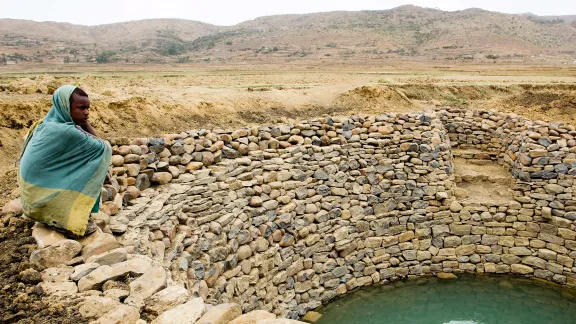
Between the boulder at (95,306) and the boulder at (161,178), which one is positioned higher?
the boulder at (161,178)

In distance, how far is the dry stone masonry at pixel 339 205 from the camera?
18.2ft

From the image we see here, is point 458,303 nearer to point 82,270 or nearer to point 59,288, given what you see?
point 82,270

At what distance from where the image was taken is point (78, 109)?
13.3 ft

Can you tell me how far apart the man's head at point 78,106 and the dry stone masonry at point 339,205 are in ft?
3.23

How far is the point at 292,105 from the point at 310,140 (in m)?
2.21

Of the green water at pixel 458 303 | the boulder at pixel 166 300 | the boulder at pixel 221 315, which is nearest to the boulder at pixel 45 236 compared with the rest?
the boulder at pixel 166 300

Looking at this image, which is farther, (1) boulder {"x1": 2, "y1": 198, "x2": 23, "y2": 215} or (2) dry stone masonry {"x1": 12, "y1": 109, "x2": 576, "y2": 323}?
(2) dry stone masonry {"x1": 12, "y1": 109, "x2": 576, "y2": 323}

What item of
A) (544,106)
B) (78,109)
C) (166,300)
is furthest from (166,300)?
(544,106)

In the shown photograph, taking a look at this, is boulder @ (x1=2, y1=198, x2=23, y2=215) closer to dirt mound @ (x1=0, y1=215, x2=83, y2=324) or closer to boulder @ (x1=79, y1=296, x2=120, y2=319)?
dirt mound @ (x1=0, y1=215, x2=83, y2=324)

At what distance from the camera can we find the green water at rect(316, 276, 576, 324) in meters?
7.24

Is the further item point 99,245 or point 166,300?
point 99,245

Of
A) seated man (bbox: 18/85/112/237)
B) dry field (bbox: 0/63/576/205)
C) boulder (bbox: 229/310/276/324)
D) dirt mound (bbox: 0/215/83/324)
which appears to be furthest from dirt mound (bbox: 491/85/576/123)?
dirt mound (bbox: 0/215/83/324)

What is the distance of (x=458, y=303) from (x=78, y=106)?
6781mm

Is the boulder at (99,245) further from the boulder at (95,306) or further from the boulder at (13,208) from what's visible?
the boulder at (13,208)
